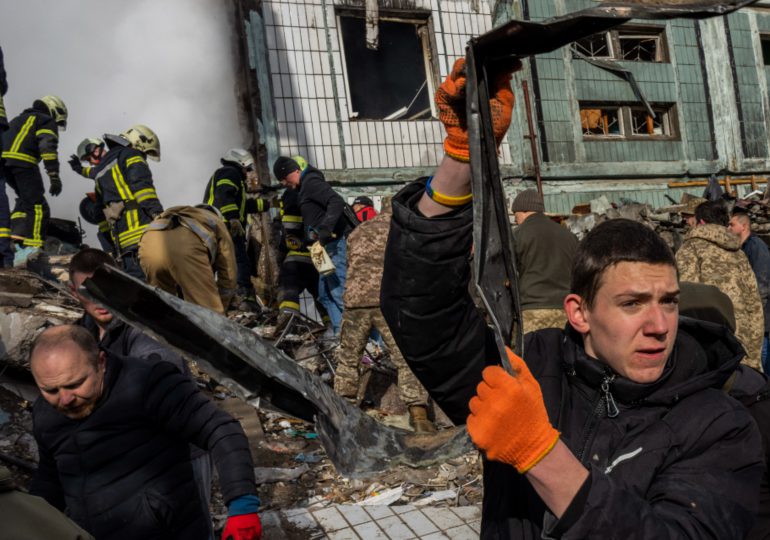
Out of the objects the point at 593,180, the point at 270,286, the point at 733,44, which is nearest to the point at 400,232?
the point at 270,286

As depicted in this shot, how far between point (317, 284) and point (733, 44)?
39.0ft

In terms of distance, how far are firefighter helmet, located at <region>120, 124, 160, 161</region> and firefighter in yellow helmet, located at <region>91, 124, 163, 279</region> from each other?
0.14 meters

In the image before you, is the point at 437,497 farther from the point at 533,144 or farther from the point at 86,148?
the point at 533,144

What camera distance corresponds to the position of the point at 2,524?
1596mm

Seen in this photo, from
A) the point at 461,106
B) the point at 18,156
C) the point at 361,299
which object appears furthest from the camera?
the point at 18,156

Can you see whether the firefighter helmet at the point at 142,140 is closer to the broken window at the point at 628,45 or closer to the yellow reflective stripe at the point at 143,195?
the yellow reflective stripe at the point at 143,195

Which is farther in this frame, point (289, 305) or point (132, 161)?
point (289, 305)

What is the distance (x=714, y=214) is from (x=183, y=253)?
14.6 feet

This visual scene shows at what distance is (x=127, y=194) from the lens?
636 centimetres

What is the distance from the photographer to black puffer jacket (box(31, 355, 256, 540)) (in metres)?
2.58

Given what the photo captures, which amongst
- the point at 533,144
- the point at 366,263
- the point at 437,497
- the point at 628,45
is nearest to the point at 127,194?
the point at 366,263

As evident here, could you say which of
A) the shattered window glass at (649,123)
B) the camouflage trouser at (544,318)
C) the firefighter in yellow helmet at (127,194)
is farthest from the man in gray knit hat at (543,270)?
the shattered window glass at (649,123)

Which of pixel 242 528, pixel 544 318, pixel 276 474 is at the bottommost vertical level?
pixel 276 474

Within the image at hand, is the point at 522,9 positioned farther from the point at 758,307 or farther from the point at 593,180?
the point at 758,307
